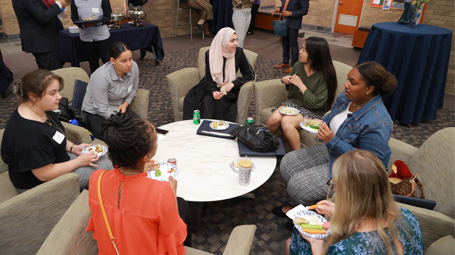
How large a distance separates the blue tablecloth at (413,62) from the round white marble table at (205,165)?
8.40 ft

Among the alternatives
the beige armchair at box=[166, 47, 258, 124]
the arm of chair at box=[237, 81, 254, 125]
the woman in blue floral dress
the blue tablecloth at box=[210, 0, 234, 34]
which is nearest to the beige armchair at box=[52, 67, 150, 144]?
the beige armchair at box=[166, 47, 258, 124]

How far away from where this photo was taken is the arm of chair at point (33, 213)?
1607 millimetres

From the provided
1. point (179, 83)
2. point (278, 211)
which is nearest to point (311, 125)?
point (278, 211)

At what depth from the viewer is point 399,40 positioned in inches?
153

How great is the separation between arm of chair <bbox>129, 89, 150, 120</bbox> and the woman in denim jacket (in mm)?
1611

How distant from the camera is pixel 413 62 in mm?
3975

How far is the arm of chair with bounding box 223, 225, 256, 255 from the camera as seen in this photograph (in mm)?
1501

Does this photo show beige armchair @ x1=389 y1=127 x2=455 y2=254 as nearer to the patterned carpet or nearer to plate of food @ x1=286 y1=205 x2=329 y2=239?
plate of food @ x1=286 y1=205 x2=329 y2=239

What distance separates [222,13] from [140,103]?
5.79 meters

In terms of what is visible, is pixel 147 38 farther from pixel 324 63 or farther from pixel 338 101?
pixel 338 101

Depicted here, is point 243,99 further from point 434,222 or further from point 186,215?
point 434,222

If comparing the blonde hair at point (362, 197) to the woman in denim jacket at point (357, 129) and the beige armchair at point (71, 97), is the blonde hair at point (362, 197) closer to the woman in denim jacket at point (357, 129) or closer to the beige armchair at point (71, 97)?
the woman in denim jacket at point (357, 129)

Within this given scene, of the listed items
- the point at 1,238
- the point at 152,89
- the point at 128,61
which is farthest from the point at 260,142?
the point at 152,89

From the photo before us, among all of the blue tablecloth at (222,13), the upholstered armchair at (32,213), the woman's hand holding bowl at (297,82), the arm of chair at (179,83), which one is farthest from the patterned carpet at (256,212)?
the blue tablecloth at (222,13)
